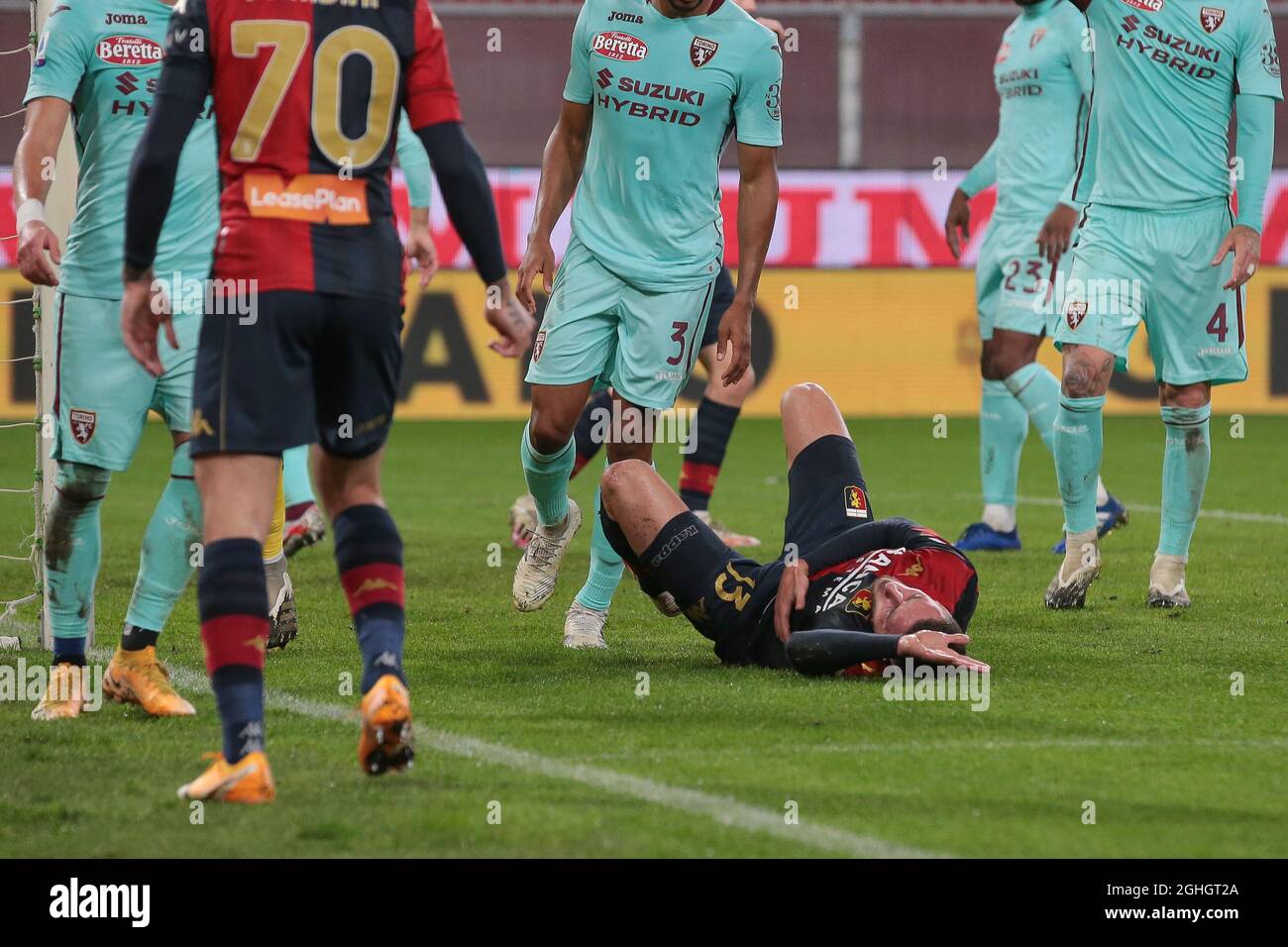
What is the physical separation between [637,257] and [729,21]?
2.66 feet

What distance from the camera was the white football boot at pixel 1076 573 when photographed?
22.8ft

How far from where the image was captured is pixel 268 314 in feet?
12.6

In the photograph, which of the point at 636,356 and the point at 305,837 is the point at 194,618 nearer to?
the point at 636,356

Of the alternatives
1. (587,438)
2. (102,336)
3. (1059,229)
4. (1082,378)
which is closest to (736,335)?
(1082,378)

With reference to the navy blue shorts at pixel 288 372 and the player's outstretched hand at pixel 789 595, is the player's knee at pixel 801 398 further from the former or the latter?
the navy blue shorts at pixel 288 372

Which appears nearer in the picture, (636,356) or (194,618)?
(636,356)

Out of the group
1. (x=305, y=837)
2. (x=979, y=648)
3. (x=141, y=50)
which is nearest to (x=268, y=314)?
(x=305, y=837)

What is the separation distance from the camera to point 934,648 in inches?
200

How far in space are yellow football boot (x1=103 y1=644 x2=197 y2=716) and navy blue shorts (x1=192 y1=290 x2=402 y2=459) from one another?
1.29 m

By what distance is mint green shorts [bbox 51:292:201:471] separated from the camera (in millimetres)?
5035

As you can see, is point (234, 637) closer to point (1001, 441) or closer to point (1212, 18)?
point (1212, 18)

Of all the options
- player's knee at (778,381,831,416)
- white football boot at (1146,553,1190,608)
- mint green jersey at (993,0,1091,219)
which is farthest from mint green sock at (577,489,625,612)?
mint green jersey at (993,0,1091,219)

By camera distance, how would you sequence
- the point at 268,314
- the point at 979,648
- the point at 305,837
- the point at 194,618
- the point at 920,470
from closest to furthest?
the point at 305,837 → the point at 268,314 → the point at 979,648 → the point at 194,618 → the point at 920,470
